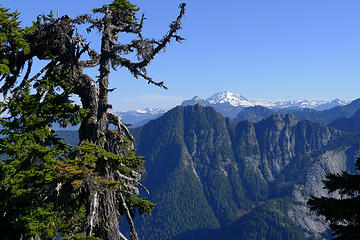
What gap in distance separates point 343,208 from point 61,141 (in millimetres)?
12972

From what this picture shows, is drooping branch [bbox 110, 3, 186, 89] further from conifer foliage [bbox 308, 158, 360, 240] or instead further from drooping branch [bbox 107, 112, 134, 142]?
conifer foliage [bbox 308, 158, 360, 240]

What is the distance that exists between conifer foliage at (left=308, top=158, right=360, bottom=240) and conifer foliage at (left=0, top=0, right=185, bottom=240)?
29.4 ft

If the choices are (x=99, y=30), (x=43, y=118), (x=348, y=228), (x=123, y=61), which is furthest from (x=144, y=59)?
(x=348, y=228)

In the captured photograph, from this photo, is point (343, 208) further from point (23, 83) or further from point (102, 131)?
point (23, 83)

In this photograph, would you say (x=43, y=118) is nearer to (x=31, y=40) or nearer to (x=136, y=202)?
(x=31, y=40)

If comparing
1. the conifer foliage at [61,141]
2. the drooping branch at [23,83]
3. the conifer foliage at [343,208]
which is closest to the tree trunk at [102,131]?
the conifer foliage at [61,141]

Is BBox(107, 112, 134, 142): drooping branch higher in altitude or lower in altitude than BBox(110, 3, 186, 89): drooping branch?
lower

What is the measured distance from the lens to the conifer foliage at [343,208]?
1371 cm

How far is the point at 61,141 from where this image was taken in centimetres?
1234

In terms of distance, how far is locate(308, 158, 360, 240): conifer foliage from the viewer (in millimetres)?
13705

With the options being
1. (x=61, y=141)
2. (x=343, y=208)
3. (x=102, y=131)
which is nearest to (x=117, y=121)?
(x=102, y=131)

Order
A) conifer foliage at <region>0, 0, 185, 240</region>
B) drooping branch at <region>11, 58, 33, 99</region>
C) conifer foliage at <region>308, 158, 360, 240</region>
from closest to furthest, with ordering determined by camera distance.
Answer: conifer foliage at <region>0, 0, 185, 240</region> → drooping branch at <region>11, 58, 33, 99</region> → conifer foliage at <region>308, 158, 360, 240</region>

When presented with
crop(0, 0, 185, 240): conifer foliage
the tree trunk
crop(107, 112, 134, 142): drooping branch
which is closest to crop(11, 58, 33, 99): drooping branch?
crop(0, 0, 185, 240): conifer foliage

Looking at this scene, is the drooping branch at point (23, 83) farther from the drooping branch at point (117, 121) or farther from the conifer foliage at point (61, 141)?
the drooping branch at point (117, 121)
